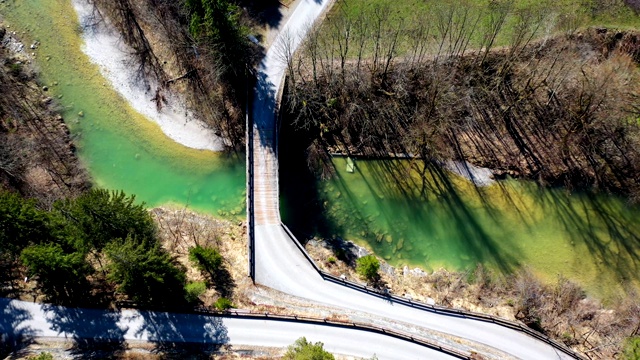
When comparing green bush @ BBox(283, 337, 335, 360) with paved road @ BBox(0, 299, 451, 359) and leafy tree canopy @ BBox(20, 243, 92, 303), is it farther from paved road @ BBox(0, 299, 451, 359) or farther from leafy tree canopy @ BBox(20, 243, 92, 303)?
leafy tree canopy @ BBox(20, 243, 92, 303)

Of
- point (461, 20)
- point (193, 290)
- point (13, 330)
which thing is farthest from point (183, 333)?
point (461, 20)

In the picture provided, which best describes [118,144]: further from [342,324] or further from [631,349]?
[631,349]

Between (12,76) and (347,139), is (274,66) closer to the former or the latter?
(347,139)

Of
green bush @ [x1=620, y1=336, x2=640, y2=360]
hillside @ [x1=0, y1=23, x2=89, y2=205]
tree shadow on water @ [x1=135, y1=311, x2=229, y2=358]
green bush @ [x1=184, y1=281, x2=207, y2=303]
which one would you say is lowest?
green bush @ [x1=620, y1=336, x2=640, y2=360]

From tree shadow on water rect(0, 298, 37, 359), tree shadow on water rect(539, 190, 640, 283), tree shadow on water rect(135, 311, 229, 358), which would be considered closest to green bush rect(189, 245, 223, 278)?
tree shadow on water rect(135, 311, 229, 358)

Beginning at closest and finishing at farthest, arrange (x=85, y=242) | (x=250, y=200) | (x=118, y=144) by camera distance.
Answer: (x=85, y=242) → (x=250, y=200) → (x=118, y=144)

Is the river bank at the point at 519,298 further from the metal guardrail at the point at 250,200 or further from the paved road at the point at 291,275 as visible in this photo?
the metal guardrail at the point at 250,200
